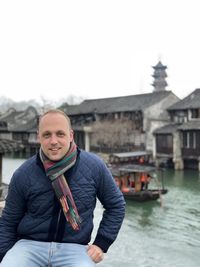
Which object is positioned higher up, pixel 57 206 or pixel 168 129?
pixel 168 129

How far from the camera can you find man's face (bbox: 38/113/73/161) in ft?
10.3

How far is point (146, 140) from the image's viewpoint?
3916cm

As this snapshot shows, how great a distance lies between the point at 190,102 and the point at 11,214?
115ft

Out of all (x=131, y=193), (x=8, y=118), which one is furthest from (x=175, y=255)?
(x=8, y=118)

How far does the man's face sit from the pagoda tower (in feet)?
195

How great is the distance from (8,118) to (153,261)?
50091 millimetres

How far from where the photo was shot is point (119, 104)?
43.4 metres

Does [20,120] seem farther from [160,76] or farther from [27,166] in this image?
[27,166]

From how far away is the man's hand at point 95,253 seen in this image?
3.04 meters

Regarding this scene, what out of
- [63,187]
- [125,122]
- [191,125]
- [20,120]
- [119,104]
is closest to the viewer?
[63,187]

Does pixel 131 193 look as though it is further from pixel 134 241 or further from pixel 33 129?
pixel 33 129

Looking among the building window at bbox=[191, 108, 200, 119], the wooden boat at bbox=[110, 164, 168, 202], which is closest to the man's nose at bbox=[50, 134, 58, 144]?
the wooden boat at bbox=[110, 164, 168, 202]

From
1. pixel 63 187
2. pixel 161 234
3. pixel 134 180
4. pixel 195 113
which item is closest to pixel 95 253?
pixel 63 187

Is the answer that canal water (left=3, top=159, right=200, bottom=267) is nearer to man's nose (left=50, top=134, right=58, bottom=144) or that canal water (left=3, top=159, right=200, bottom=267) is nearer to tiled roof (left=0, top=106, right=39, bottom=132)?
man's nose (left=50, top=134, right=58, bottom=144)
